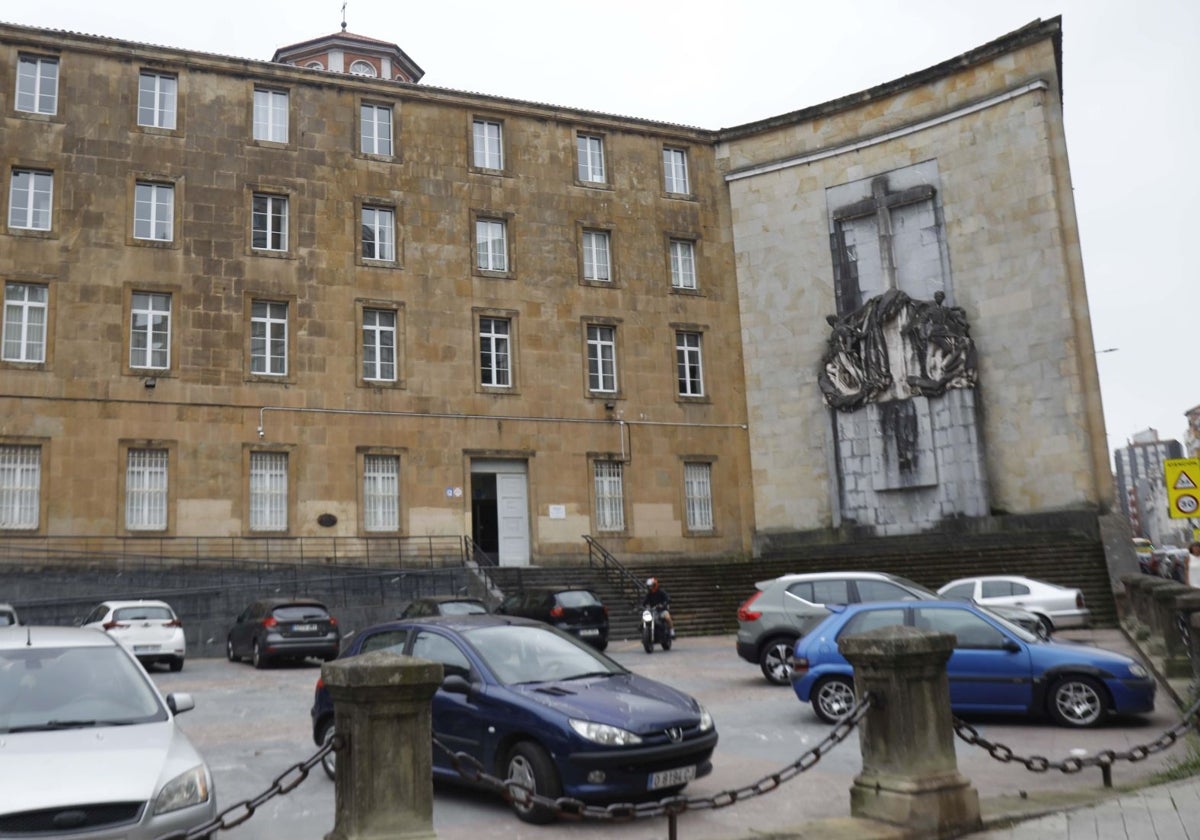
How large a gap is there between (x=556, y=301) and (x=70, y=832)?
28097 millimetres

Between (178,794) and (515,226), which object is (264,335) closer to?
(515,226)

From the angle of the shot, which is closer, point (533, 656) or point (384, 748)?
point (384, 748)

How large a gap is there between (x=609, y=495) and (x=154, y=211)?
14.9m

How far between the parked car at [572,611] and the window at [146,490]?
10572mm

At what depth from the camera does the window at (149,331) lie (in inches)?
1109

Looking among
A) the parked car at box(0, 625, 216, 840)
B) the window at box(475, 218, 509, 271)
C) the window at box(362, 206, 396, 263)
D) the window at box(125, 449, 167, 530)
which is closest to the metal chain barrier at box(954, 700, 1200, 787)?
the parked car at box(0, 625, 216, 840)

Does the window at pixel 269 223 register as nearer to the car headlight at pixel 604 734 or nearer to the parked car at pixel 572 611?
the parked car at pixel 572 611

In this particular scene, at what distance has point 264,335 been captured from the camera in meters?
29.6

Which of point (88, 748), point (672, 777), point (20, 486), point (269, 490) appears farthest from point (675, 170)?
point (88, 748)

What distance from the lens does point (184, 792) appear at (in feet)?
20.7

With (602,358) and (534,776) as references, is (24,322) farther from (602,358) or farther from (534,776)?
(534,776)

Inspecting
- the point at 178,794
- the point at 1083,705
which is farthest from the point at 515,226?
the point at 178,794

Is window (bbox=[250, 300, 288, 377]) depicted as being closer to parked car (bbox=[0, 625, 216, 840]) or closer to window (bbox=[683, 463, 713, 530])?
window (bbox=[683, 463, 713, 530])

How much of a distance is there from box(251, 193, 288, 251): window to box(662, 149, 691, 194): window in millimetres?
12376
